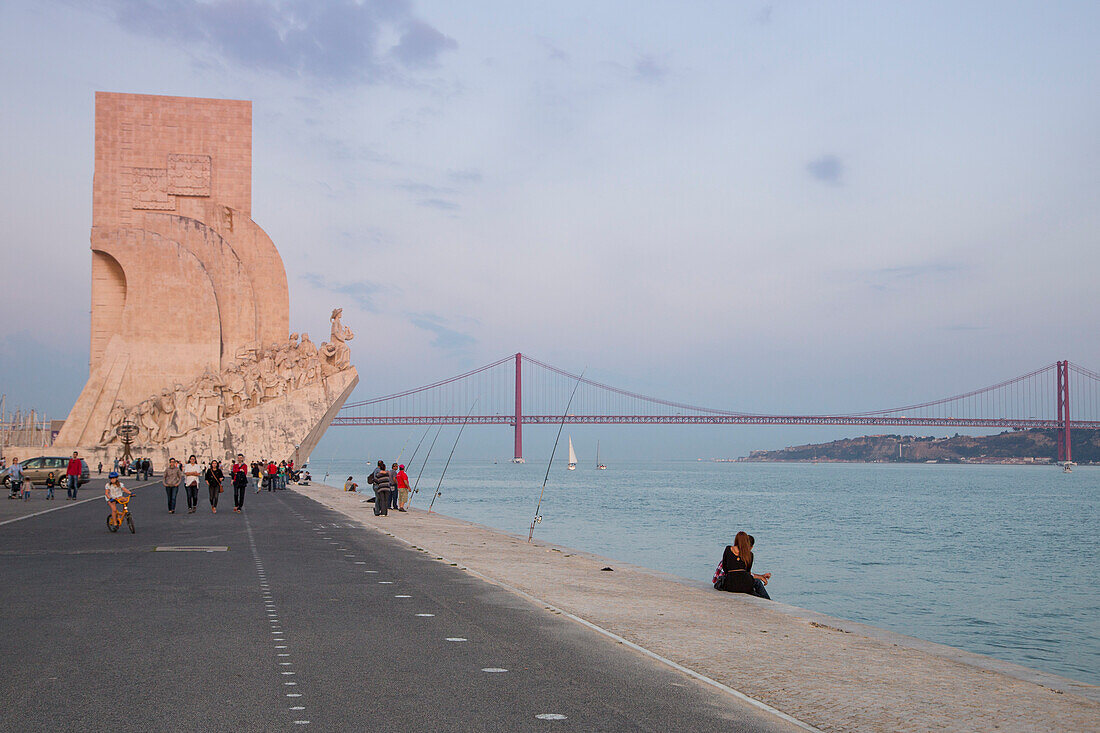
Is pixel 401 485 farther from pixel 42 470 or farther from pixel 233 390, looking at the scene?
pixel 233 390

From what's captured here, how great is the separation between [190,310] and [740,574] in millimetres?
37053

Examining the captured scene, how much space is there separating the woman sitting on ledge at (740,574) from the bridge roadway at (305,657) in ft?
8.64

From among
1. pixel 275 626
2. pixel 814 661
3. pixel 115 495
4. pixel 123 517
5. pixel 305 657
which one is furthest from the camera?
pixel 123 517

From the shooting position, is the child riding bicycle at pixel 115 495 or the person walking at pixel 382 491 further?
the person walking at pixel 382 491

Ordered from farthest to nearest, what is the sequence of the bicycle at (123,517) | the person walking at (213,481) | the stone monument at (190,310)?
the stone monument at (190,310), the person walking at (213,481), the bicycle at (123,517)

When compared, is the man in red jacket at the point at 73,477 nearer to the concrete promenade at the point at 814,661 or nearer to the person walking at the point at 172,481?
the person walking at the point at 172,481

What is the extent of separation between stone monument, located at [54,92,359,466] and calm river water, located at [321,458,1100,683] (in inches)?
324

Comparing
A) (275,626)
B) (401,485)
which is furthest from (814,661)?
(401,485)

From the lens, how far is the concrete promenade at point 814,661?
170 inches

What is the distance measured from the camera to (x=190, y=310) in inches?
1645

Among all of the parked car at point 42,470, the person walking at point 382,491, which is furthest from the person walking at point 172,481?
the parked car at point 42,470

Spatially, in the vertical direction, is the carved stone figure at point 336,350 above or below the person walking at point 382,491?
above

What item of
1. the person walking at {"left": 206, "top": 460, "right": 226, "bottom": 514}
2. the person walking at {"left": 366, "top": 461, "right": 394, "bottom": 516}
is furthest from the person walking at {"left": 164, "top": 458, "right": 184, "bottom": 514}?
Answer: the person walking at {"left": 366, "top": 461, "right": 394, "bottom": 516}

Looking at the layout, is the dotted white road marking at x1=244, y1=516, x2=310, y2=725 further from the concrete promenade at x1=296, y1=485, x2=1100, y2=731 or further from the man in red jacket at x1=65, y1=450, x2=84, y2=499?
the man in red jacket at x1=65, y1=450, x2=84, y2=499
